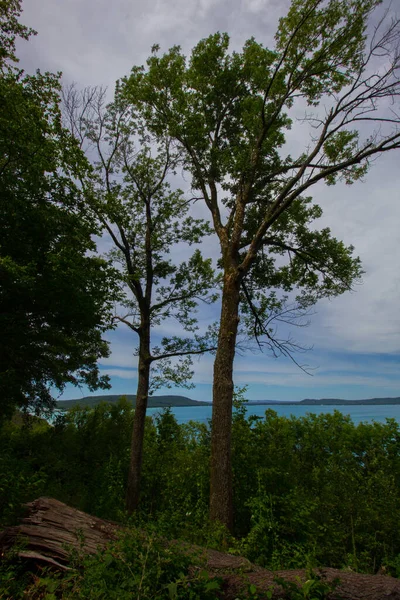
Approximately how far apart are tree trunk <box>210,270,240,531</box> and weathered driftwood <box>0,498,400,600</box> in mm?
2554

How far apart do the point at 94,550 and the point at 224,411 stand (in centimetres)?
368

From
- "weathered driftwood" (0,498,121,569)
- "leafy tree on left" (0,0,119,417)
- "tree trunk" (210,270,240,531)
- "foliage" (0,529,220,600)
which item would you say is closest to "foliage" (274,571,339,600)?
"foliage" (0,529,220,600)

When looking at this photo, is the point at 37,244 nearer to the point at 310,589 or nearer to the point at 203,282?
the point at 203,282

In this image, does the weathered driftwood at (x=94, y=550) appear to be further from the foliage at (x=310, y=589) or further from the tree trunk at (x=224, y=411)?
the tree trunk at (x=224, y=411)

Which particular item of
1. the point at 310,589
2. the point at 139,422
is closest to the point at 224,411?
the point at 310,589

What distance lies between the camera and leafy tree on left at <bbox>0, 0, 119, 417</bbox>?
26.7 ft

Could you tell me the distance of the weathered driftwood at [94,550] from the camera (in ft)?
9.12

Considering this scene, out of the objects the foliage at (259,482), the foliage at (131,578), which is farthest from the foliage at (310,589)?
the foliage at (259,482)

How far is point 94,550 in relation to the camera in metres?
3.51

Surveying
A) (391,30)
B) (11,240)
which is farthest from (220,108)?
(11,240)

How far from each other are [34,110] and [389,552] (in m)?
13.9

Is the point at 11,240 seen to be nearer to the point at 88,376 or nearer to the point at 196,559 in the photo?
the point at 88,376

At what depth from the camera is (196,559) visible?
3.19 metres

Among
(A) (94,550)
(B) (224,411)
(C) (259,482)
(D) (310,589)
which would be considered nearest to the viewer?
(D) (310,589)
